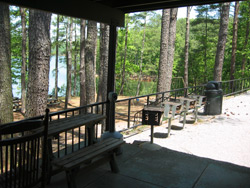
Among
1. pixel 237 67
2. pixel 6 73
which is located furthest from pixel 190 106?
pixel 237 67

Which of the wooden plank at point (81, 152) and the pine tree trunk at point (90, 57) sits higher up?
the pine tree trunk at point (90, 57)

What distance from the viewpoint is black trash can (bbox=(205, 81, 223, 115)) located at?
8391 millimetres

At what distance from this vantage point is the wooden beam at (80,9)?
9.34 feet

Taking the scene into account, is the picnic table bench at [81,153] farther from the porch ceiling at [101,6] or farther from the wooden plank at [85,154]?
the porch ceiling at [101,6]

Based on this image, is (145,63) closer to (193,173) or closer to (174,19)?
(174,19)

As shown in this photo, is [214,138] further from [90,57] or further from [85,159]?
[90,57]

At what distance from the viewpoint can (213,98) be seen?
845 cm

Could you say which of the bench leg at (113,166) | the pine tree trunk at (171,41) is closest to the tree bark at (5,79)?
the bench leg at (113,166)

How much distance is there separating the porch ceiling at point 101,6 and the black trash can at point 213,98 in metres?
5.35

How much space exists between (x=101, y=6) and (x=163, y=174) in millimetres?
3032

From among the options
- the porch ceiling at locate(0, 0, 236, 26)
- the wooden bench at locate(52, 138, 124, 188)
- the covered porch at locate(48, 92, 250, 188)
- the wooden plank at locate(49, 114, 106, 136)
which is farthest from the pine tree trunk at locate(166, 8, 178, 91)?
the wooden bench at locate(52, 138, 124, 188)

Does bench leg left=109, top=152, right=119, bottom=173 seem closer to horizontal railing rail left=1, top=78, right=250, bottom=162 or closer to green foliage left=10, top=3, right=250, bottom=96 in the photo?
horizontal railing rail left=1, top=78, right=250, bottom=162

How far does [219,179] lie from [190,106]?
350 cm

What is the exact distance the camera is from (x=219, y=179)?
3.57 metres
